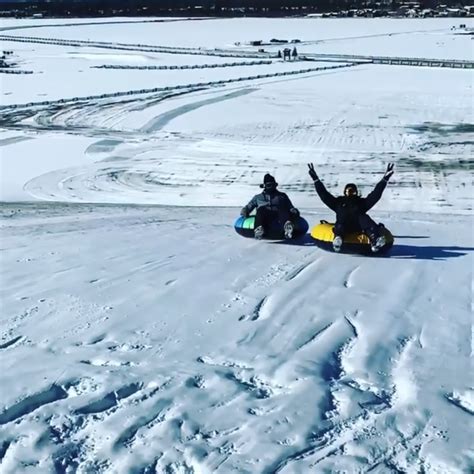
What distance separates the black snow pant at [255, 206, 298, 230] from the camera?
30.2ft

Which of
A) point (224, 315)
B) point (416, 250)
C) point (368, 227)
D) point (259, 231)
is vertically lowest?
point (416, 250)

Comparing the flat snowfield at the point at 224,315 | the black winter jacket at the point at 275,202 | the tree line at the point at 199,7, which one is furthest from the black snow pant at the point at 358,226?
the tree line at the point at 199,7

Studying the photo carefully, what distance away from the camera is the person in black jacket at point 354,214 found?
8.48 meters

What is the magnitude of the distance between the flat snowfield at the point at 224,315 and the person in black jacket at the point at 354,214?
201mm

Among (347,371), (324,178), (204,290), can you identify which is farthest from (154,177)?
(347,371)

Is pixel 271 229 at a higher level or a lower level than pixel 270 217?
lower

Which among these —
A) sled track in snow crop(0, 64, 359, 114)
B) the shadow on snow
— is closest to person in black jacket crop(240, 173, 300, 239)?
the shadow on snow

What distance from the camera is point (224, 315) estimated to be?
6.39m

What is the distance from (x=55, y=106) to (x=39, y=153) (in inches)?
308

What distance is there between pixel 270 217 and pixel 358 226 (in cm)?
109

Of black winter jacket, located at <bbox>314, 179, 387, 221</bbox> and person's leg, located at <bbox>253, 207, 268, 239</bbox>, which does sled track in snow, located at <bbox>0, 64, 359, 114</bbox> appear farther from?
black winter jacket, located at <bbox>314, 179, 387, 221</bbox>

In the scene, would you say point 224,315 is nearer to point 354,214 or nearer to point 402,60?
point 354,214

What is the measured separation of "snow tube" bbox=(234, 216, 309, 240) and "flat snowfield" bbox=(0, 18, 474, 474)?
0.16 meters

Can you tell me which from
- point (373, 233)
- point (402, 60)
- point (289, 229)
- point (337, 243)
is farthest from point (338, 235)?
point (402, 60)
